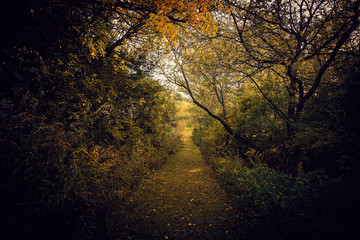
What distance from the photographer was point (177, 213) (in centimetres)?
416

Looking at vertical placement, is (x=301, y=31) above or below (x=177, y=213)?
above

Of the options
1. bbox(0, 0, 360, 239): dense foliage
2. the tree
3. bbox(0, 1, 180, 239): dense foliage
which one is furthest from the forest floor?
the tree

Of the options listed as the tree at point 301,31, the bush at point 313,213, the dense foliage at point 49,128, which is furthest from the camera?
the tree at point 301,31

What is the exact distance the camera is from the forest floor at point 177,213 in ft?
10.8

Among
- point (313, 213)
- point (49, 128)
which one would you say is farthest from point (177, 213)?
point (49, 128)

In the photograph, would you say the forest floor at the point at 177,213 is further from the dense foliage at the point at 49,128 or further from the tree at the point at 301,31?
the tree at the point at 301,31

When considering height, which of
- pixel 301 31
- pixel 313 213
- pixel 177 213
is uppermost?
pixel 301 31

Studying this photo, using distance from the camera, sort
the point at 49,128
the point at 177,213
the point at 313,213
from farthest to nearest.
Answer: the point at 177,213, the point at 49,128, the point at 313,213

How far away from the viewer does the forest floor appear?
3.30 metres

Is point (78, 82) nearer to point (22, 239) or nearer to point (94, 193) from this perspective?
point (94, 193)

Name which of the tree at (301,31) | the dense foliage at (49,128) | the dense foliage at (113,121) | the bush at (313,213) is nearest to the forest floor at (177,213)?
the dense foliage at (113,121)

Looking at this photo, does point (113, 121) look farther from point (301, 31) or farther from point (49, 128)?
point (301, 31)

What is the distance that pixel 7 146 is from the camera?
78.5 inches

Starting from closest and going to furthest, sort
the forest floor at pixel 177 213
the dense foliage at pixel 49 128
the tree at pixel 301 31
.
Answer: the dense foliage at pixel 49 128
the forest floor at pixel 177 213
the tree at pixel 301 31
